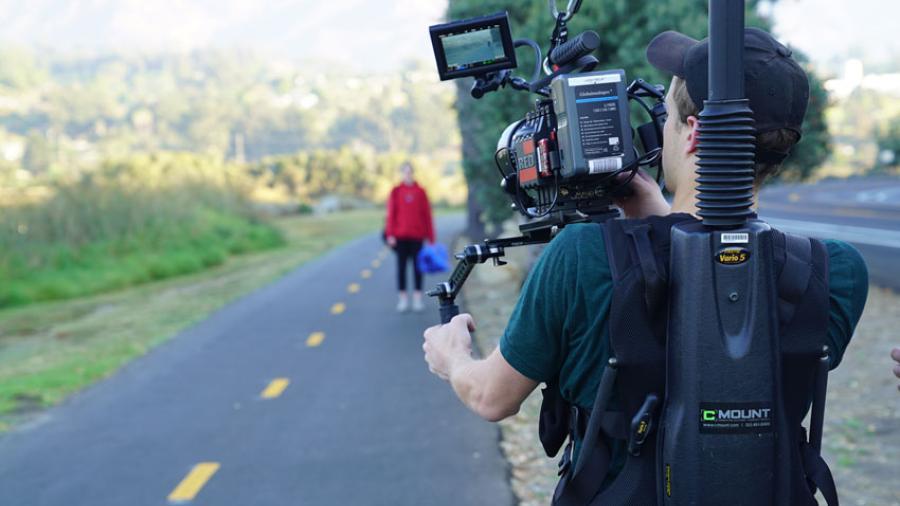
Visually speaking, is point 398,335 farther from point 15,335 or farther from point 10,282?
point 10,282

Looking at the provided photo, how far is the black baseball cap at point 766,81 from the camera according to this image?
1.99m

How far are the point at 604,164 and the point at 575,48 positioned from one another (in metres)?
0.29

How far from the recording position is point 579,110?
86.1 inches

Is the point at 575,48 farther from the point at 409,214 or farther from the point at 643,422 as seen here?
the point at 409,214

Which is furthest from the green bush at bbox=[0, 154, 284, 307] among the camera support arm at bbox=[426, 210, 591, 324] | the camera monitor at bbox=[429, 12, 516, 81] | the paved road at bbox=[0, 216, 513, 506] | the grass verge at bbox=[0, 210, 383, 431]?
the camera monitor at bbox=[429, 12, 516, 81]

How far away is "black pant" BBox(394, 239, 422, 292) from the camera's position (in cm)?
1259

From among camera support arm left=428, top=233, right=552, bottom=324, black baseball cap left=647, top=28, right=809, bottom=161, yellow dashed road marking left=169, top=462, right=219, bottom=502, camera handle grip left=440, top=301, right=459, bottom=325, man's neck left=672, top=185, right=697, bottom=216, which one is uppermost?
black baseball cap left=647, top=28, right=809, bottom=161

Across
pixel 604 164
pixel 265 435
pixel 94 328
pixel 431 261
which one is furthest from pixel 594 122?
pixel 94 328

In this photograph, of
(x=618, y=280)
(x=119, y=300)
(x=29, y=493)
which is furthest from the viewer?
(x=119, y=300)

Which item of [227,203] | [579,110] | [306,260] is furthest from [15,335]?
[227,203]

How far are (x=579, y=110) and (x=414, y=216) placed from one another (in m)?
10.6

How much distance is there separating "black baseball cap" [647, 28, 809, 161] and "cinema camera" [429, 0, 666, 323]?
0.69 ft

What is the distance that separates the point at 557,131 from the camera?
2256 mm

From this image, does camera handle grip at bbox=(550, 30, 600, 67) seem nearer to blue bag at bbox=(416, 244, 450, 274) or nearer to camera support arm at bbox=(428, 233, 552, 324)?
camera support arm at bbox=(428, 233, 552, 324)
